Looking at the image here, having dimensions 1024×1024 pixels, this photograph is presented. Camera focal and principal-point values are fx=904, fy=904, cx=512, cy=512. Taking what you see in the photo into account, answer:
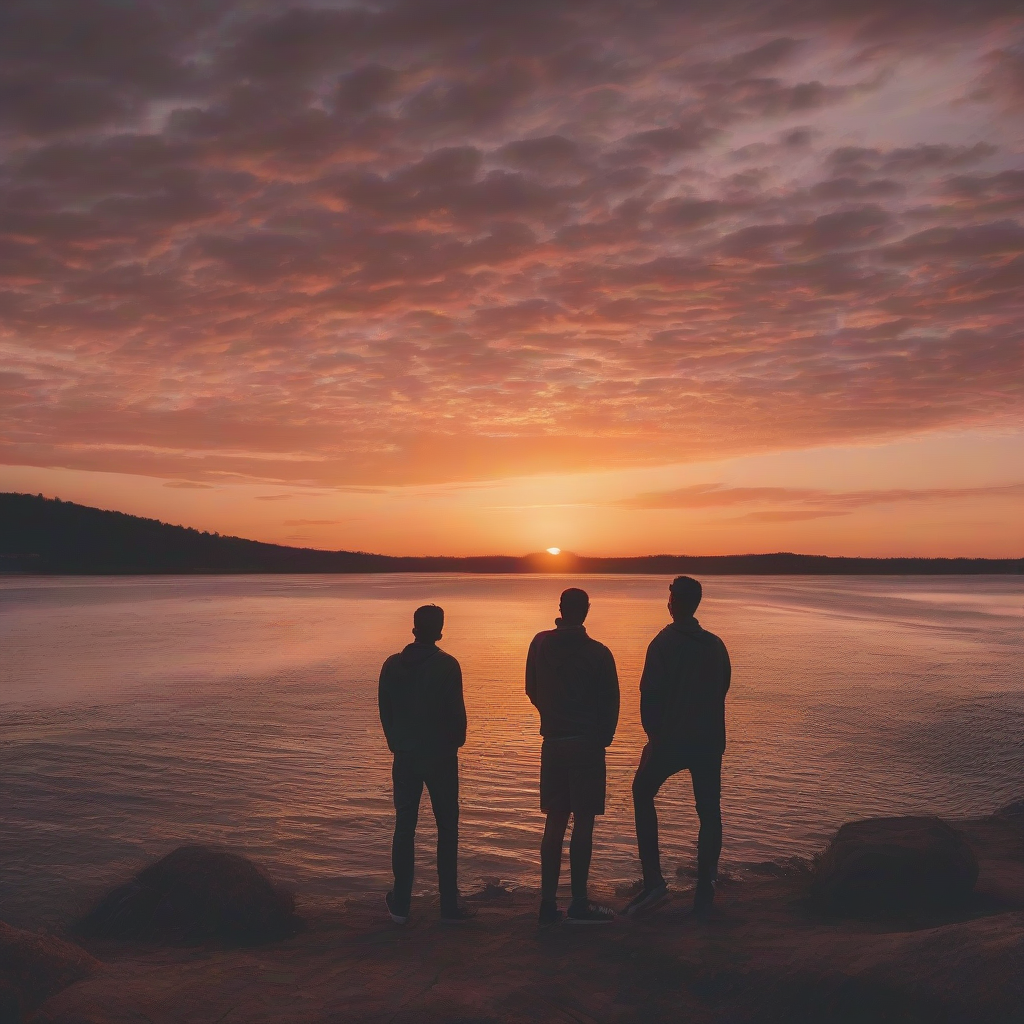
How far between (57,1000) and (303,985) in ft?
4.17

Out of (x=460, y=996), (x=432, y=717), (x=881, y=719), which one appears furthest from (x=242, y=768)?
(x=881, y=719)

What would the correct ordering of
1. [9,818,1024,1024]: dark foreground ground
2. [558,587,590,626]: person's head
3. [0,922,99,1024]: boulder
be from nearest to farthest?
[9,818,1024,1024]: dark foreground ground < [0,922,99,1024]: boulder < [558,587,590,626]: person's head

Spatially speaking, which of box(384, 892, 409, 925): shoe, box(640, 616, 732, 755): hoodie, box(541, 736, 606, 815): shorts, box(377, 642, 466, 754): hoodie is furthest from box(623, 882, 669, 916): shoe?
box(377, 642, 466, 754): hoodie

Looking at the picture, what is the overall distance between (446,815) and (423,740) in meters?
0.58

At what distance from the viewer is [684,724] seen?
6.05m

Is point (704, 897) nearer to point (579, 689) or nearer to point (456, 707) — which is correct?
point (579, 689)

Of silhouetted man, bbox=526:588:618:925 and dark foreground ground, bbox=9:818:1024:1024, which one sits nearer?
dark foreground ground, bbox=9:818:1024:1024

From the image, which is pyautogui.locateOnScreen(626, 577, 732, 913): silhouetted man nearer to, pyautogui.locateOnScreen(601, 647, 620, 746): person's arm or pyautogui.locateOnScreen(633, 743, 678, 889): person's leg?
pyautogui.locateOnScreen(633, 743, 678, 889): person's leg

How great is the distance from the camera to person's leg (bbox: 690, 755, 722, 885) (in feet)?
20.0

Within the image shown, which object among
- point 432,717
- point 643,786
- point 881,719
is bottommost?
point 881,719

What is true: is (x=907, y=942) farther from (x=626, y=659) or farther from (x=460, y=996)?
(x=626, y=659)

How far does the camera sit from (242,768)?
11.4 m

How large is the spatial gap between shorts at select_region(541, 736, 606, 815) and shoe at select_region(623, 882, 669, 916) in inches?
25.9

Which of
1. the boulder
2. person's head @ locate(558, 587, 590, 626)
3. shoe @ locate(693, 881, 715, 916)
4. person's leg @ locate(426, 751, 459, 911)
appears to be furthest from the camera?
person's leg @ locate(426, 751, 459, 911)
